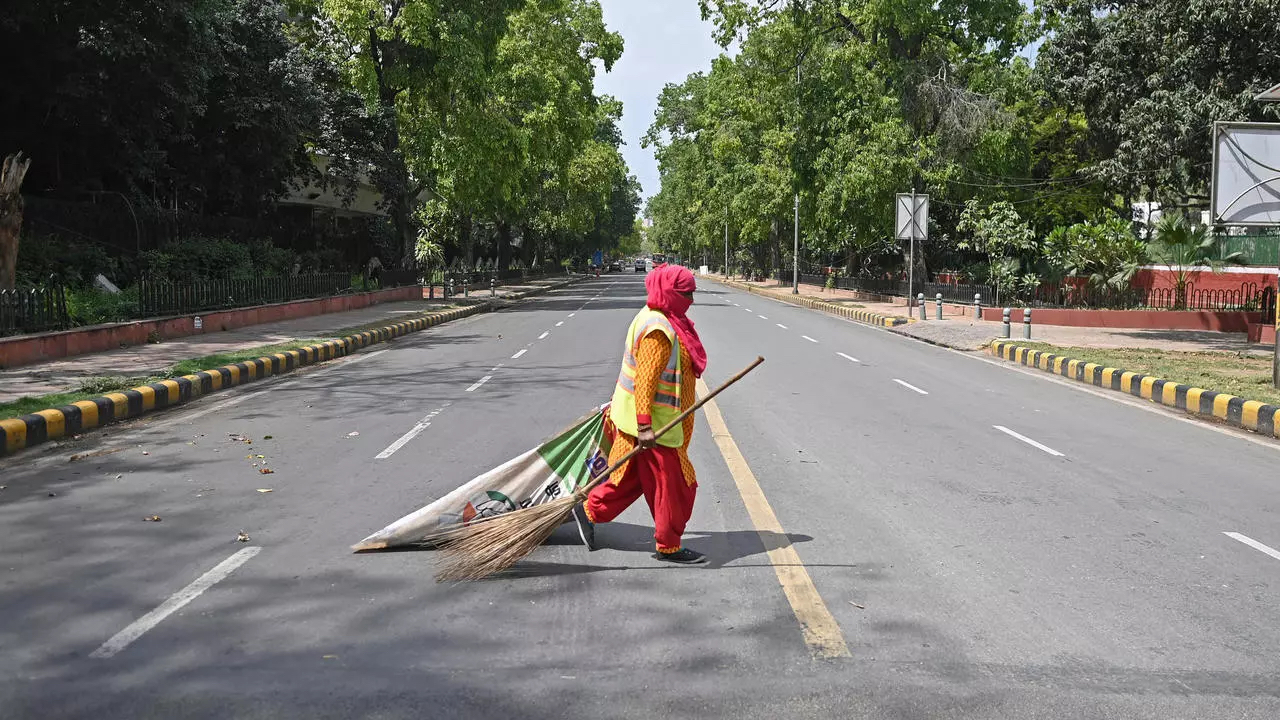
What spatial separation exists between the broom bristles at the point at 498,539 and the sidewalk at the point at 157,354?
7423 mm

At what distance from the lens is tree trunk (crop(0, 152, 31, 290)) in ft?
50.4

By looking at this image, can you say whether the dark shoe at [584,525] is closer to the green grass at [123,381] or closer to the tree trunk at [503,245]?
the green grass at [123,381]

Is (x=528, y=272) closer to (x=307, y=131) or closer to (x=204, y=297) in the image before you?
(x=307, y=131)

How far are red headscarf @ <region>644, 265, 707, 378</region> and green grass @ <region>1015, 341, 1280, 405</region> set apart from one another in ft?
29.4

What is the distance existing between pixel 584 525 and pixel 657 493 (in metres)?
0.58

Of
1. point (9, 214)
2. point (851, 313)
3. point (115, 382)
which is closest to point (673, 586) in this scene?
point (115, 382)

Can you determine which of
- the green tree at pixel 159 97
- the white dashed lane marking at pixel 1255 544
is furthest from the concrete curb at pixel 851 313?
the white dashed lane marking at pixel 1255 544

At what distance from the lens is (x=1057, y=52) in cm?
2366

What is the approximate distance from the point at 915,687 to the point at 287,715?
229cm

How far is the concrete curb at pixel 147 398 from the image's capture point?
356 inches

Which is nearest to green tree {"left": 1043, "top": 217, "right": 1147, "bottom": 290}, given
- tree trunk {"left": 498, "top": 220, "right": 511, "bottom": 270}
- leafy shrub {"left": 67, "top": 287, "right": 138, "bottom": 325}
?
leafy shrub {"left": 67, "top": 287, "right": 138, "bottom": 325}

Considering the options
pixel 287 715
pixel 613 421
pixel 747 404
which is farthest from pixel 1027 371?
pixel 287 715

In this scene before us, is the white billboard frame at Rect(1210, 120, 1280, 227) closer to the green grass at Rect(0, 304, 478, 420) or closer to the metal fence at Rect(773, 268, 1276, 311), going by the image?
the metal fence at Rect(773, 268, 1276, 311)


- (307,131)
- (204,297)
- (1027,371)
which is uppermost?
(307,131)
